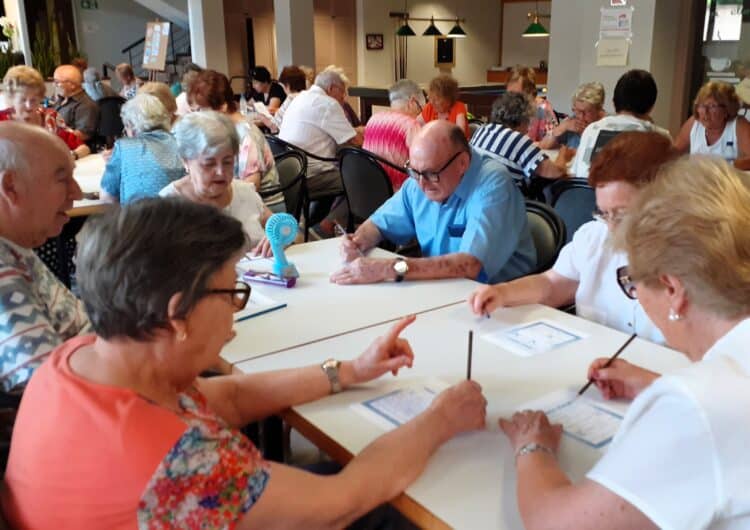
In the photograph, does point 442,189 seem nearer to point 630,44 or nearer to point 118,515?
point 118,515

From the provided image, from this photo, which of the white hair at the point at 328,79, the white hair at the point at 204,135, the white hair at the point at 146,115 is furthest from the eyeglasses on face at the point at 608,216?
the white hair at the point at 328,79

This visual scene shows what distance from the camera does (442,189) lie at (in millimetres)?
2463

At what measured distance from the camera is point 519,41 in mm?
14445

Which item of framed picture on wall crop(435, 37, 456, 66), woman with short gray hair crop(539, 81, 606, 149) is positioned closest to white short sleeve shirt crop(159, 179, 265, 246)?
woman with short gray hair crop(539, 81, 606, 149)

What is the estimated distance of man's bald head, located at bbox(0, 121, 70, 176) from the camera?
157 centimetres

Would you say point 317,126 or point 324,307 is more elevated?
point 317,126

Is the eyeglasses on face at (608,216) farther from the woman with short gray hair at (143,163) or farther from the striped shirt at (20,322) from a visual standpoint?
the woman with short gray hair at (143,163)

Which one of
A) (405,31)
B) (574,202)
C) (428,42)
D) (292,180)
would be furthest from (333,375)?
(428,42)

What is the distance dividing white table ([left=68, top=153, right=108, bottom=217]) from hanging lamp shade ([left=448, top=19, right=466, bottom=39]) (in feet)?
32.0

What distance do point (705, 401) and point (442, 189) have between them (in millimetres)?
1707

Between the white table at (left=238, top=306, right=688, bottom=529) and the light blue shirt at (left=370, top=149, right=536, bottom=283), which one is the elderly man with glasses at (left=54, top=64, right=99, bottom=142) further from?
the white table at (left=238, top=306, right=688, bottom=529)

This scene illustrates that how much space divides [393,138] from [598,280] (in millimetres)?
2920

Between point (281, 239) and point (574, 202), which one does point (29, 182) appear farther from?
point (574, 202)

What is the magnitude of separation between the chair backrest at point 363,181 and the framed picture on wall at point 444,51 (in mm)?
10847
